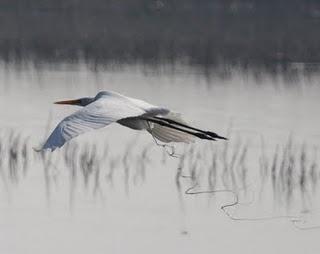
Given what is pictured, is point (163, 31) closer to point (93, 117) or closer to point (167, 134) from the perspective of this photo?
point (167, 134)

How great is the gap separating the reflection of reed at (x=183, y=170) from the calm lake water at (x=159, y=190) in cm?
1

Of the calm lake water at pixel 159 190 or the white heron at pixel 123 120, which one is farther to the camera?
the calm lake water at pixel 159 190

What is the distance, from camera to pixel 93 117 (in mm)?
6840

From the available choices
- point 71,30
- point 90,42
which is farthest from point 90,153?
point 71,30

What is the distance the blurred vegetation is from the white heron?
49.1ft

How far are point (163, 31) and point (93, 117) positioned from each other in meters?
21.9

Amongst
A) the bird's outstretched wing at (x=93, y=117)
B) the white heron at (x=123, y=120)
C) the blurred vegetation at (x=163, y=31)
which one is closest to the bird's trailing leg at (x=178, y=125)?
the white heron at (x=123, y=120)

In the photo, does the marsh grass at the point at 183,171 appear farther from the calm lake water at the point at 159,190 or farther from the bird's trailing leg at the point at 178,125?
the bird's trailing leg at the point at 178,125

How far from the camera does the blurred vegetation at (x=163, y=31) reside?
23688 mm

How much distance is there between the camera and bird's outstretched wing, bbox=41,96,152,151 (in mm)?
6188

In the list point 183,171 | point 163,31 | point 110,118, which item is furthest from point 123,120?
point 163,31

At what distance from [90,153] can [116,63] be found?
10096 mm

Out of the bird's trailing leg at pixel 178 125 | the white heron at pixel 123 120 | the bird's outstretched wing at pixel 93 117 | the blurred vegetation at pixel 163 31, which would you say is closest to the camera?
the bird's outstretched wing at pixel 93 117

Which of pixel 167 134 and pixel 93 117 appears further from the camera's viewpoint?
pixel 167 134
